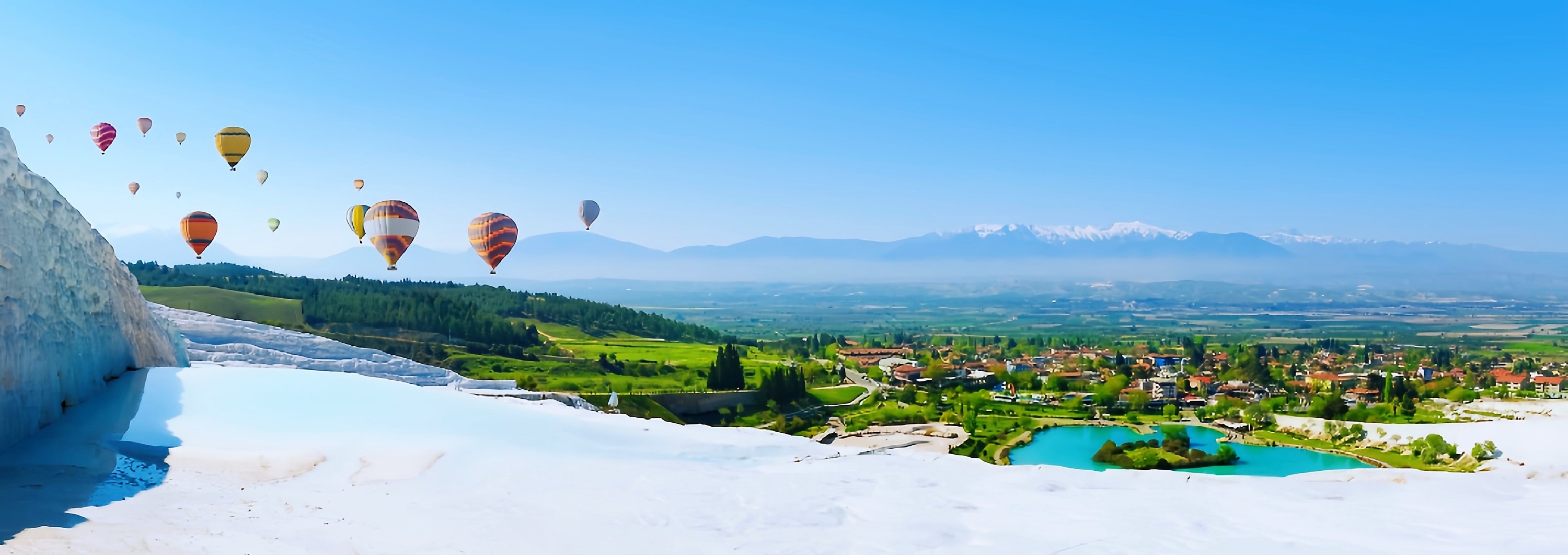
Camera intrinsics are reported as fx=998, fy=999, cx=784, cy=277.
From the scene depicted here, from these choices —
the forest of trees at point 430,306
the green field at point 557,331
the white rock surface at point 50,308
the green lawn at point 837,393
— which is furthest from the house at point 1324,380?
the white rock surface at point 50,308

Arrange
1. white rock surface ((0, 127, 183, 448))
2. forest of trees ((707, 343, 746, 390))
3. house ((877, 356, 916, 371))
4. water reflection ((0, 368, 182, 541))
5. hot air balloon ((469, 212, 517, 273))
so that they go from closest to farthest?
water reflection ((0, 368, 182, 541)) → white rock surface ((0, 127, 183, 448)) → hot air balloon ((469, 212, 517, 273)) → forest of trees ((707, 343, 746, 390)) → house ((877, 356, 916, 371))

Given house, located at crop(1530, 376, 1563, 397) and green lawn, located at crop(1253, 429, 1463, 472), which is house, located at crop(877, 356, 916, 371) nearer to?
green lawn, located at crop(1253, 429, 1463, 472)

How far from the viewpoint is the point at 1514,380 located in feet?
242

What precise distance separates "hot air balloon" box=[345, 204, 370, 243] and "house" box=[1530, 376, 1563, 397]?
6934cm

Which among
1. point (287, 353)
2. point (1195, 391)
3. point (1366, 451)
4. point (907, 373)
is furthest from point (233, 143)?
point (1195, 391)

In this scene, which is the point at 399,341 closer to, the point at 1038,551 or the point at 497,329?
the point at 497,329

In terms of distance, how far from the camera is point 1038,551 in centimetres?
710

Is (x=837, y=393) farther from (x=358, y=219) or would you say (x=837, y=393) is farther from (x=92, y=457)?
(x=92, y=457)

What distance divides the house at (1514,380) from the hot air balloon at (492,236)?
68431mm

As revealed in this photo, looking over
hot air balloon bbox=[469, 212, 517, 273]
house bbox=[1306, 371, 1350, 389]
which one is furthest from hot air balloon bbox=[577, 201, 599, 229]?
house bbox=[1306, 371, 1350, 389]

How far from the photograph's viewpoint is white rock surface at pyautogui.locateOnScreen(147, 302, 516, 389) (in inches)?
867

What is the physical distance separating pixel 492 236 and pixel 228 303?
153 ft

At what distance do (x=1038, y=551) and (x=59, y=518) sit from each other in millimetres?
6747

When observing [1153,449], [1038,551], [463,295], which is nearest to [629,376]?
[1153,449]
